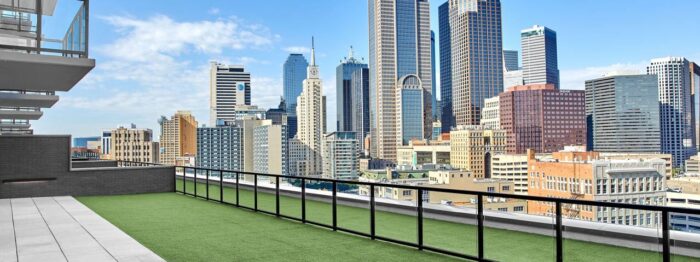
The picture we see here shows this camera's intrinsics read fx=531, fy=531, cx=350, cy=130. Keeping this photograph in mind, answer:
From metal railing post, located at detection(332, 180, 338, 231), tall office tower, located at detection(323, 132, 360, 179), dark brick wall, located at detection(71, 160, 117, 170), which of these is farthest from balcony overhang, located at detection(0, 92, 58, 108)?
tall office tower, located at detection(323, 132, 360, 179)

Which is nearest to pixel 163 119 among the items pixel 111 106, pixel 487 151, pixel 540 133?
pixel 111 106

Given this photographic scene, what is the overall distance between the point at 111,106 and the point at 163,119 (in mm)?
61078

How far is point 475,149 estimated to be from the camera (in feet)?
538

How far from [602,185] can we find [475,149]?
342 ft

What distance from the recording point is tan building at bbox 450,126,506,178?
161 m

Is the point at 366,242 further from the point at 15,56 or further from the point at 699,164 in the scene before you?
the point at 699,164

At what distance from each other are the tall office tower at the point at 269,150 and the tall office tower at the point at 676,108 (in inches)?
4835

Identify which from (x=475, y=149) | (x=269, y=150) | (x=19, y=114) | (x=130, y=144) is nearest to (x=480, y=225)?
(x=19, y=114)

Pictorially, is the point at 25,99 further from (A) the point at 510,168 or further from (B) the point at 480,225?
(A) the point at 510,168

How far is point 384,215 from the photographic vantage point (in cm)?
677

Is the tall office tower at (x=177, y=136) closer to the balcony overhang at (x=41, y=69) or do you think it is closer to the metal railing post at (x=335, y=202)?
the balcony overhang at (x=41, y=69)

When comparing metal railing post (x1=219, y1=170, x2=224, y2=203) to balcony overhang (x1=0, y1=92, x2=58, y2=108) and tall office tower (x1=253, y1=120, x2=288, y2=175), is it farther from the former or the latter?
tall office tower (x1=253, y1=120, x2=288, y2=175)

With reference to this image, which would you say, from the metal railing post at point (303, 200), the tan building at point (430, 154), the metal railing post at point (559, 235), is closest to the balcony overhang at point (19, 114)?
the metal railing post at point (303, 200)

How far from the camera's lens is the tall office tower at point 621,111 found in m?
181
